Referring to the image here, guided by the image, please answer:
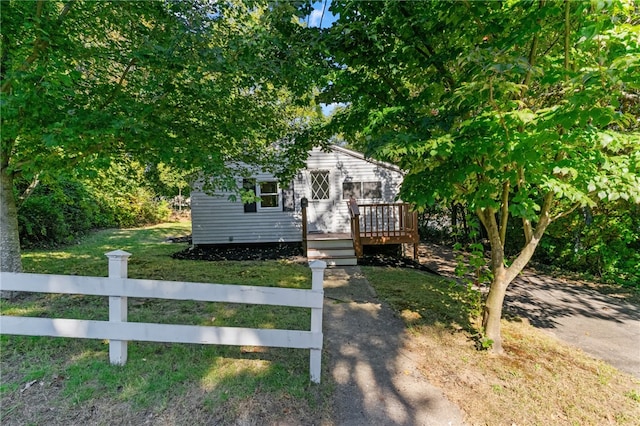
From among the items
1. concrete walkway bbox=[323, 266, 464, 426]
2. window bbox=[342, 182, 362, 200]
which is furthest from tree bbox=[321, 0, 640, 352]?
window bbox=[342, 182, 362, 200]

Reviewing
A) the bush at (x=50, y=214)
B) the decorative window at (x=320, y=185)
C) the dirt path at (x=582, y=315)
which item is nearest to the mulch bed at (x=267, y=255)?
the dirt path at (x=582, y=315)

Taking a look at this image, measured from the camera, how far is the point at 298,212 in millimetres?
10398

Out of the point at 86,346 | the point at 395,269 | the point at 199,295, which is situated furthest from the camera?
the point at 395,269

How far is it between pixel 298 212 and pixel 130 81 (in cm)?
665

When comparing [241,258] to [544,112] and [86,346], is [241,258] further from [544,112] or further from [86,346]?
[544,112]

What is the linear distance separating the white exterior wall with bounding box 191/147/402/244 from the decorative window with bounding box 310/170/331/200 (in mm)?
109

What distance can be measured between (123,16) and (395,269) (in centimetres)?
679

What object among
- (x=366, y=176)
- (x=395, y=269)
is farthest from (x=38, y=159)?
(x=366, y=176)

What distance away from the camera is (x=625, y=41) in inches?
77.5

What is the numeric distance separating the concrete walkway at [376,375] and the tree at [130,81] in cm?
259

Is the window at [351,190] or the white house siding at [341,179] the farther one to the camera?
the window at [351,190]

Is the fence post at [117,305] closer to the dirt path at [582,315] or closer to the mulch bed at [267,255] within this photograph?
the dirt path at [582,315]

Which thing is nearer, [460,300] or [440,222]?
[460,300]

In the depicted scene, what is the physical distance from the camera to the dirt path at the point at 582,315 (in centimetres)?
376
